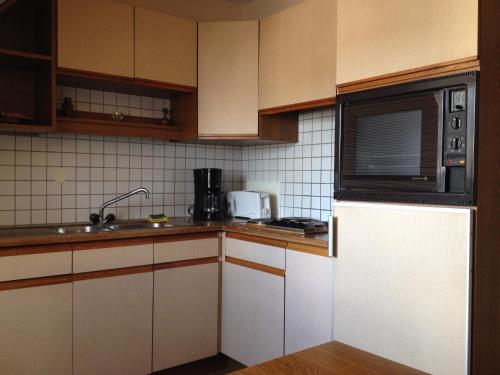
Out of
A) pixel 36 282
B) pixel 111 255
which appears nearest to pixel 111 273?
pixel 111 255

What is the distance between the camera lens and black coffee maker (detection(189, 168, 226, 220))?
9.89 feet

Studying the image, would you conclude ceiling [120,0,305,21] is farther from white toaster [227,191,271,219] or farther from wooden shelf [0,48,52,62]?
white toaster [227,191,271,219]

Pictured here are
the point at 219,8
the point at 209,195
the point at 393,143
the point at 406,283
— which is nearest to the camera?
the point at 406,283

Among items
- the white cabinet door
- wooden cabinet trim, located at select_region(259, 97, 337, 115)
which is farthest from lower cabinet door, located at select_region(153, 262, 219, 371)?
wooden cabinet trim, located at select_region(259, 97, 337, 115)

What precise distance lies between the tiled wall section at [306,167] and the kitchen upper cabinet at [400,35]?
2.85 feet

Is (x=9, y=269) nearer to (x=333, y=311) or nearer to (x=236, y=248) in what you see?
(x=236, y=248)

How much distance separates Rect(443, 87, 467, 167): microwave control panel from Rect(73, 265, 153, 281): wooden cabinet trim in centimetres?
164

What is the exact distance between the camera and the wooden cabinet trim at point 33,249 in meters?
1.99

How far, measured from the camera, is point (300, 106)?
99.8 inches

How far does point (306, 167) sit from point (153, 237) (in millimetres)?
1109

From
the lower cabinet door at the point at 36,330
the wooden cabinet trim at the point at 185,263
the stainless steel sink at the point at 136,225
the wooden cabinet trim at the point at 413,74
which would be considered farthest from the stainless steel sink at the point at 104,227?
the wooden cabinet trim at the point at 413,74

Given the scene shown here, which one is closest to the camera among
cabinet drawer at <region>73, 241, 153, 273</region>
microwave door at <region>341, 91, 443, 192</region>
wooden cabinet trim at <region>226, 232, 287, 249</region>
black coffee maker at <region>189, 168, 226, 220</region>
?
microwave door at <region>341, 91, 443, 192</region>

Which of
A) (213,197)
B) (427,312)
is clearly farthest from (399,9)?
(213,197)

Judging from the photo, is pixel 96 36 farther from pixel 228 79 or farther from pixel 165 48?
pixel 228 79
